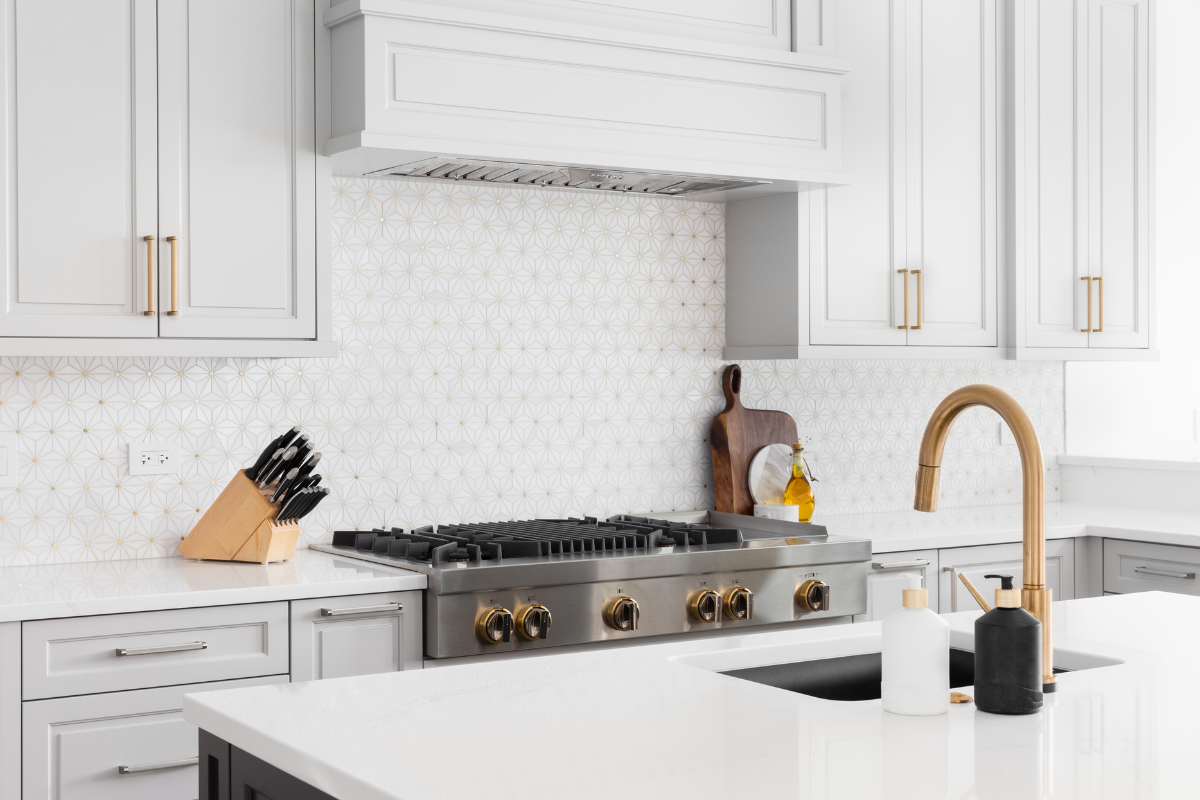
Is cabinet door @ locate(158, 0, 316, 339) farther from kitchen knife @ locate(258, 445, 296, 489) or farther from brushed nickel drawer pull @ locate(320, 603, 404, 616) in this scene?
brushed nickel drawer pull @ locate(320, 603, 404, 616)

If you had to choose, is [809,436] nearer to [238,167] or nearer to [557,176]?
[557,176]

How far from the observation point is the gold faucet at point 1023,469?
142cm

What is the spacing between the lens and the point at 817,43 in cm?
353

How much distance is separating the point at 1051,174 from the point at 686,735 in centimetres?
315

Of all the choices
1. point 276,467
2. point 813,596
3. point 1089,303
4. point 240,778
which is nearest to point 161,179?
point 276,467

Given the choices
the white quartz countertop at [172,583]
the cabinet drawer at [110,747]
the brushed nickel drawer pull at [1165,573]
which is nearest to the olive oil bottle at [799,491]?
the brushed nickel drawer pull at [1165,573]

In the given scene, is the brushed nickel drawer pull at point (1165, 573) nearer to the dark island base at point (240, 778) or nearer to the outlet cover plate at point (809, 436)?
the outlet cover plate at point (809, 436)

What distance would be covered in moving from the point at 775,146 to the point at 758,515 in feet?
3.62

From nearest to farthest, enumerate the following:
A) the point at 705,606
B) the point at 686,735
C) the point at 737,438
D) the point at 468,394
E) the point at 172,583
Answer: the point at 686,735, the point at 172,583, the point at 705,606, the point at 468,394, the point at 737,438

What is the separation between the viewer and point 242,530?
2986mm

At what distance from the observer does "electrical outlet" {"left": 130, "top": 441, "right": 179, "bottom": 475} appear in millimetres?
3098

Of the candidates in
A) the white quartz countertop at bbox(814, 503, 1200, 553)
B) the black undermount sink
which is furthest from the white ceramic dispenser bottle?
the white quartz countertop at bbox(814, 503, 1200, 553)

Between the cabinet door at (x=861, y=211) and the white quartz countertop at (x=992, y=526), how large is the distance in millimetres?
561

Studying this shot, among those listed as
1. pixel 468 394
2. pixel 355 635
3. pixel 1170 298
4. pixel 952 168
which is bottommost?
pixel 355 635
